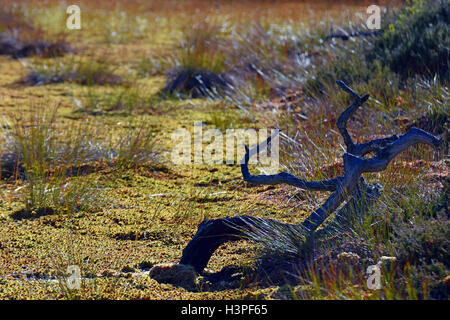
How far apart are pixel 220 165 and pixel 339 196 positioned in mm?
2035

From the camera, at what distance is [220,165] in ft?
15.4

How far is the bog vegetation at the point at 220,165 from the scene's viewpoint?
2.50m

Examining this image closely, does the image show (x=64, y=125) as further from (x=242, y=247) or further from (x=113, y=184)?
(x=242, y=247)

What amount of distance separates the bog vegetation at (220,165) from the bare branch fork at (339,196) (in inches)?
3.3

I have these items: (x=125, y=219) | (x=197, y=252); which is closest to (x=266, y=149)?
(x=125, y=219)

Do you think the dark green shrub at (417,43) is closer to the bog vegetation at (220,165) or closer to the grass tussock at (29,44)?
the bog vegetation at (220,165)

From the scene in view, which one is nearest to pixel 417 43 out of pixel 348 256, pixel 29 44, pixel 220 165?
pixel 220 165

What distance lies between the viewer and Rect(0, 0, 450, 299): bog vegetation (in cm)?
250

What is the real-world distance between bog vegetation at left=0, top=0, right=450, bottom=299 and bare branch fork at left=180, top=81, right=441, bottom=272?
8 cm

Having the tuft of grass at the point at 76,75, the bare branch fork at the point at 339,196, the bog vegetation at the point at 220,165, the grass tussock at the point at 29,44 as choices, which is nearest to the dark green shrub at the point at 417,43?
the bog vegetation at the point at 220,165

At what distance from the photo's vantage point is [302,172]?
11.7ft

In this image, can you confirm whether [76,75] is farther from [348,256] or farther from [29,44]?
[348,256]

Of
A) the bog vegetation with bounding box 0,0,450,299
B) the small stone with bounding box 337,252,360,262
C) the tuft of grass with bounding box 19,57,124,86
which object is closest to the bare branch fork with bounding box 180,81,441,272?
the bog vegetation with bounding box 0,0,450,299

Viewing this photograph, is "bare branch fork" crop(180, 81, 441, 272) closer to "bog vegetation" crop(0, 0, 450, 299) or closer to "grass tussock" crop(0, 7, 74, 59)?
"bog vegetation" crop(0, 0, 450, 299)
